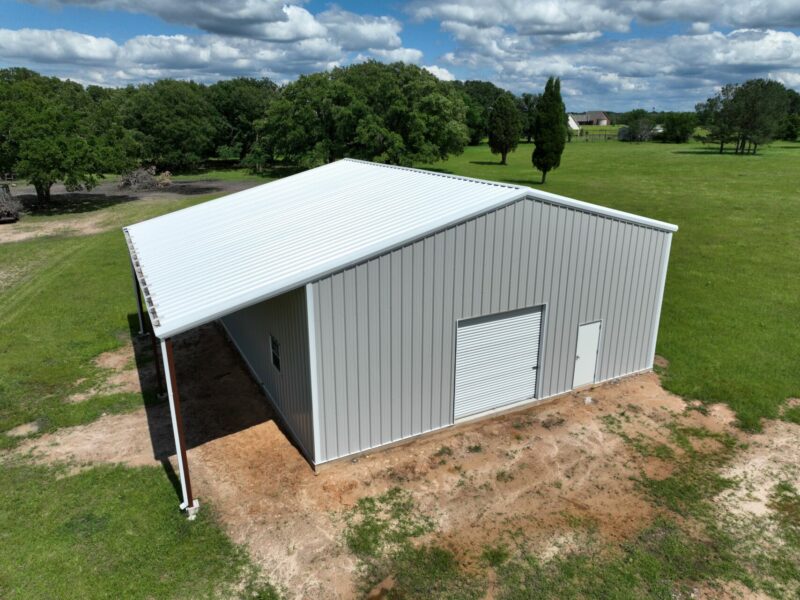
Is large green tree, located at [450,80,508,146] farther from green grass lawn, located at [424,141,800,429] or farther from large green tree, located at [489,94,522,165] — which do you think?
green grass lawn, located at [424,141,800,429]

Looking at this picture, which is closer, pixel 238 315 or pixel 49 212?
pixel 238 315

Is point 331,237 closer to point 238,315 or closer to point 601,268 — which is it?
point 238,315

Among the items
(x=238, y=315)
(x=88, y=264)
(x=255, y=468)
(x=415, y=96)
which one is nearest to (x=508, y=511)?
(x=255, y=468)

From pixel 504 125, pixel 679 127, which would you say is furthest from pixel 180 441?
pixel 679 127

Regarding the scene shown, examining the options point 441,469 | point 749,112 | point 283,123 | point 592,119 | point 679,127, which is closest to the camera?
point 441,469

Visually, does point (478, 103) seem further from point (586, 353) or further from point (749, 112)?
point (586, 353)

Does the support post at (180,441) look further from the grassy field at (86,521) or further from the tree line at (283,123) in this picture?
the tree line at (283,123)
